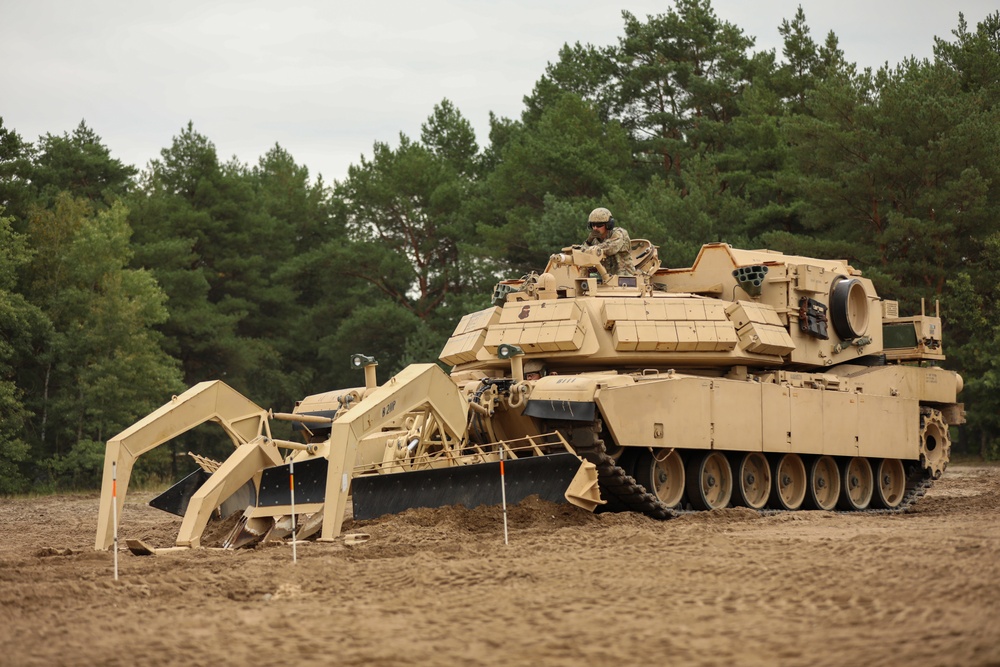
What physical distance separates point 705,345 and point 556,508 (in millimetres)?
3482

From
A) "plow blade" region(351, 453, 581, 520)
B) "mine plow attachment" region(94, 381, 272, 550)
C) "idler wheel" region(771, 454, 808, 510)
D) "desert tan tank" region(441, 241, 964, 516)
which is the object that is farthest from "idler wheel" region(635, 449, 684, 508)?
→ "mine plow attachment" region(94, 381, 272, 550)

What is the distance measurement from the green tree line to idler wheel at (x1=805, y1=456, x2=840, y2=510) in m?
13.7

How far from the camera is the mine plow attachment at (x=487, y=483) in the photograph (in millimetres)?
14461

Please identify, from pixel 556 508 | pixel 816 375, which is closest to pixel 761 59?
pixel 816 375

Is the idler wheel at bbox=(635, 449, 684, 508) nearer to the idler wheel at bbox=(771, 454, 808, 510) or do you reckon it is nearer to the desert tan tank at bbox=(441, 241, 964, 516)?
the desert tan tank at bbox=(441, 241, 964, 516)

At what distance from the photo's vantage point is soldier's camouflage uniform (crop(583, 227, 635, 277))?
18453 mm

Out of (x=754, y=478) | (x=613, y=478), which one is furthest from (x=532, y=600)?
(x=754, y=478)

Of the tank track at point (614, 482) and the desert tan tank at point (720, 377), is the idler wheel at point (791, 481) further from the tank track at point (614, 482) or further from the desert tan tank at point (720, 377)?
the tank track at point (614, 482)

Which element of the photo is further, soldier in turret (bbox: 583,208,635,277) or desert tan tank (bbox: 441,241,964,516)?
soldier in turret (bbox: 583,208,635,277)

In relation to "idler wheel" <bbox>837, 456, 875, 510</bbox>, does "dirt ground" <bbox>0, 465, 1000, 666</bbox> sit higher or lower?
lower

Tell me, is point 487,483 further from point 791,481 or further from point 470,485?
point 791,481

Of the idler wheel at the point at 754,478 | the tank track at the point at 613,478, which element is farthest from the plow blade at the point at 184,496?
Result: the idler wheel at the point at 754,478

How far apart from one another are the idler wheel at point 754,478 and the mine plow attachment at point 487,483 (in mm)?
2728

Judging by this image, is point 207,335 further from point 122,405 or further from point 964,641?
point 964,641
